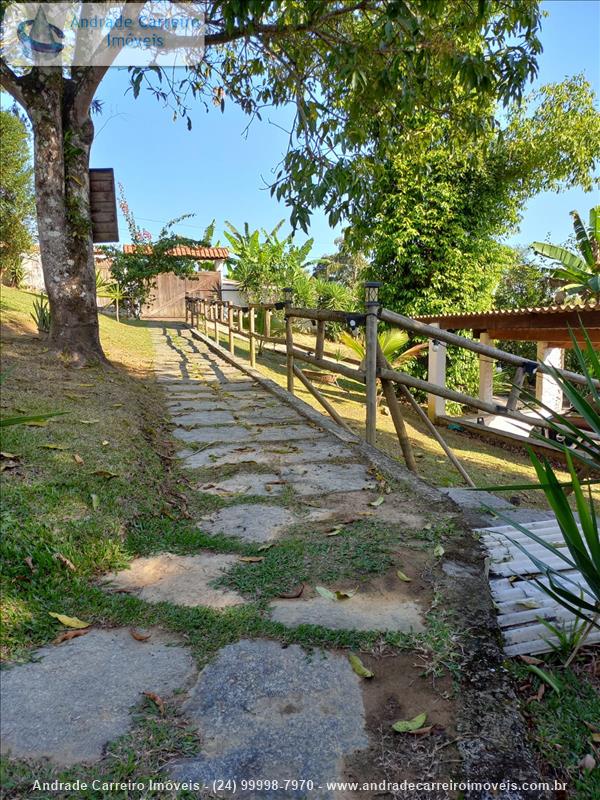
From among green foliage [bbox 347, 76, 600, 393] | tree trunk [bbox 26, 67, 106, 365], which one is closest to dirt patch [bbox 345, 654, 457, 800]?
tree trunk [bbox 26, 67, 106, 365]

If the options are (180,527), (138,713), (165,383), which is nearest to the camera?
(138,713)

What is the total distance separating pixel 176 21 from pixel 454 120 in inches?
113

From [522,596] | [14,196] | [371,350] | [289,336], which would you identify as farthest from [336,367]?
[14,196]

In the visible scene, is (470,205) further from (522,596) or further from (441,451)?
(522,596)

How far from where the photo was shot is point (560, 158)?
11.9 m

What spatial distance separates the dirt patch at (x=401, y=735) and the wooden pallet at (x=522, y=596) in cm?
31

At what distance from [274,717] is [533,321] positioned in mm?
8590

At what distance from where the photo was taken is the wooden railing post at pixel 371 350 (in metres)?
3.55

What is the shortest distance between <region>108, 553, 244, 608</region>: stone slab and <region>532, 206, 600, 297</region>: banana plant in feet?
40.4

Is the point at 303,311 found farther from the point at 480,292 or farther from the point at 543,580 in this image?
the point at 480,292

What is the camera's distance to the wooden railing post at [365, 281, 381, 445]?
3548 mm

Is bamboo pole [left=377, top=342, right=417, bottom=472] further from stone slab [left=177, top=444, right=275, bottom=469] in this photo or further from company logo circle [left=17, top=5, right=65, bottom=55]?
company logo circle [left=17, top=5, right=65, bottom=55]

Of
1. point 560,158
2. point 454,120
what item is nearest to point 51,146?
point 454,120

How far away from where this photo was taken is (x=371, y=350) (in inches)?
141
